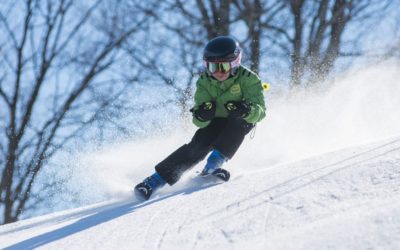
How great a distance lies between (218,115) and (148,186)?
921mm

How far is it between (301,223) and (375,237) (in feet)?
1.72

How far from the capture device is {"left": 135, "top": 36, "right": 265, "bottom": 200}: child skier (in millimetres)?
4699

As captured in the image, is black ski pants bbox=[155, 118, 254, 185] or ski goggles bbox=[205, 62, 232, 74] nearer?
black ski pants bbox=[155, 118, 254, 185]

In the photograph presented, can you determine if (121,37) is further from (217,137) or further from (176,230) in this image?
(176,230)

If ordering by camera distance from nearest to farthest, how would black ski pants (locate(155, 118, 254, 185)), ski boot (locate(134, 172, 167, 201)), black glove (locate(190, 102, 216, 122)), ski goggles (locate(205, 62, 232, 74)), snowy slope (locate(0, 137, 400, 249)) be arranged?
snowy slope (locate(0, 137, 400, 249)) < ski boot (locate(134, 172, 167, 201)) < black ski pants (locate(155, 118, 254, 185)) < black glove (locate(190, 102, 216, 122)) < ski goggles (locate(205, 62, 232, 74))

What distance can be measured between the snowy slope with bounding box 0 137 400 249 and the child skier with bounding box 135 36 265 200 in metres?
0.51

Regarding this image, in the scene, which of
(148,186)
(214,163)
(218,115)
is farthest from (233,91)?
(148,186)

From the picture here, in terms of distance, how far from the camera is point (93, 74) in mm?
15656

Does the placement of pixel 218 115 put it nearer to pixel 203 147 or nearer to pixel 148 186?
pixel 203 147

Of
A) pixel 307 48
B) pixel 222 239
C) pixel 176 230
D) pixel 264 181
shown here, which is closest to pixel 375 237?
pixel 222 239

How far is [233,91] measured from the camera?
5.07m

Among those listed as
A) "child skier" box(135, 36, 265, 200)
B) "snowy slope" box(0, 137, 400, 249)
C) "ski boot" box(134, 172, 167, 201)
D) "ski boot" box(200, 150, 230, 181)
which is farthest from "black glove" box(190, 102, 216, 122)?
"snowy slope" box(0, 137, 400, 249)

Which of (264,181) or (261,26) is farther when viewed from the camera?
(261,26)

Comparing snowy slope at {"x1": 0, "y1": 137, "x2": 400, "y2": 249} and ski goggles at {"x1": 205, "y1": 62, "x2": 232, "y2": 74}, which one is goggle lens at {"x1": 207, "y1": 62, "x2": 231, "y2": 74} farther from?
snowy slope at {"x1": 0, "y1": 137, "x2": 400, "y2": 249}
